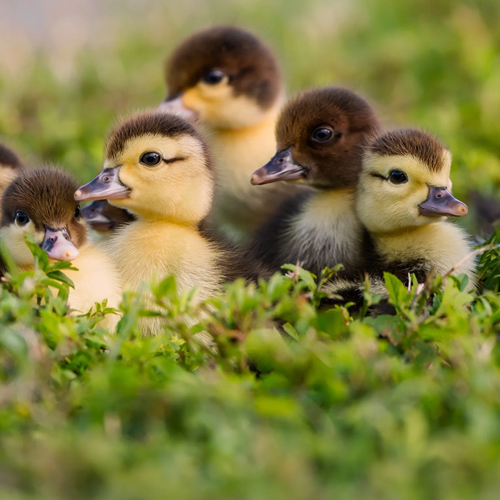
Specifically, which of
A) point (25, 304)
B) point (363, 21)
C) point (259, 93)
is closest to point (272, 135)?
point (259, 93)

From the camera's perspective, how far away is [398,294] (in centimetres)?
248

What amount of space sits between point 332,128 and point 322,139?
6cm

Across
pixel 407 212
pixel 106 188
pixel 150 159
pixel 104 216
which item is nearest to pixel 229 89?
pixel 104 216

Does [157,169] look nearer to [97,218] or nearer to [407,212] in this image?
[97,218]

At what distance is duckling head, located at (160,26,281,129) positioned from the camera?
4.05 metres

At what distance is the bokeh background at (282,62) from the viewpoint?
4965mm

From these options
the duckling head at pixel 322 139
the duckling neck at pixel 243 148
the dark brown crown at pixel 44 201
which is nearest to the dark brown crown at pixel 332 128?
the duckling head at pixel 322 139

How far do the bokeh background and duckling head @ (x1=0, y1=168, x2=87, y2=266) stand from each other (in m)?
1.50

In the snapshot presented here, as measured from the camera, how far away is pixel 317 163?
3.36 meters

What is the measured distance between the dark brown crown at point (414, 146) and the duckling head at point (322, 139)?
9.9 inches

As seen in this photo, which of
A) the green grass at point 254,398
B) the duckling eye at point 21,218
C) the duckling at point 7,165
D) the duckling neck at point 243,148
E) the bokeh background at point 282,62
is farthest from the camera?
the bokeh background at point 282,62

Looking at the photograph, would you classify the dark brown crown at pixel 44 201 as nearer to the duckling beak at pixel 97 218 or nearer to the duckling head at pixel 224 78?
the duckling beak at pixel 97 218

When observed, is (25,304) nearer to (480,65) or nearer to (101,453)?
(101,453)

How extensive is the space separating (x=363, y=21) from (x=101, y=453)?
6.17 meters
